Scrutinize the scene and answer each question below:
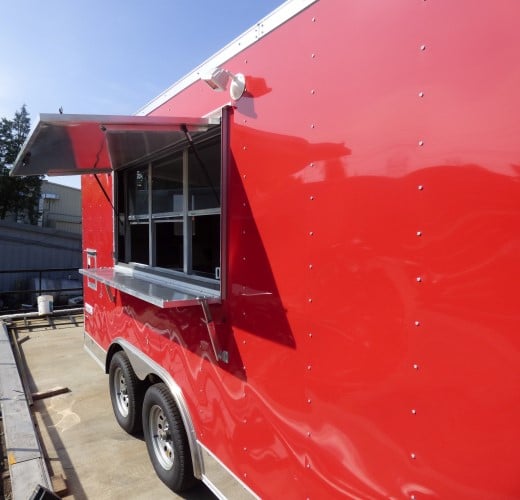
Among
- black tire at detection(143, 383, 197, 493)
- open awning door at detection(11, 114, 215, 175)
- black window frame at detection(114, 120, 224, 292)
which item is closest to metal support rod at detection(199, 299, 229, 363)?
black window frame at detection(114, 120, 224, 292)

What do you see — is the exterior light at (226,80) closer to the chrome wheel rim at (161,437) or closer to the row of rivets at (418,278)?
the row of rivets at (418,278)

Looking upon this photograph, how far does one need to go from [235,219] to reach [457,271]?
1.27m

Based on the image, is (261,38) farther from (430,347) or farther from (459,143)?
(430,347)

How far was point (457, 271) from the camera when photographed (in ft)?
4.07

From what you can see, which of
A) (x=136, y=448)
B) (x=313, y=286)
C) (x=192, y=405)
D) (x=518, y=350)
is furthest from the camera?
(x=136, y=448)

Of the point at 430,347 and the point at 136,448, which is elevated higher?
the point at 430,347

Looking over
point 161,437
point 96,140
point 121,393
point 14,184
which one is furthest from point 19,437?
point 14,184

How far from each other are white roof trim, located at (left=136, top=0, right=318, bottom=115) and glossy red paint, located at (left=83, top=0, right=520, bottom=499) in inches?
2.0

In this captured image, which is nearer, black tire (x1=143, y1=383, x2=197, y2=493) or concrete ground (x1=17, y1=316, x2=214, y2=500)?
black tire (x1=143, y1=383, x2=197, y2=493)

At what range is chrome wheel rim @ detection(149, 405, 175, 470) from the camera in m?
3.03

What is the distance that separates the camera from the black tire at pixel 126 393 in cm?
357

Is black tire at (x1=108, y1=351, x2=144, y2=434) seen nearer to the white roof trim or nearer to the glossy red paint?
the glossy red paint

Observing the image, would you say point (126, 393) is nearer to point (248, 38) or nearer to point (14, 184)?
point (248, 38)

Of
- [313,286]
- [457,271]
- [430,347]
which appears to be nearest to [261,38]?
[313,286]
